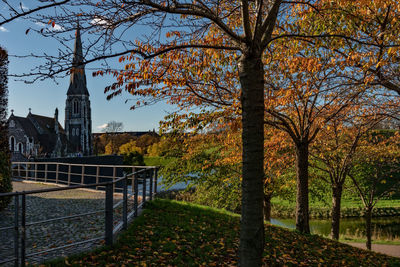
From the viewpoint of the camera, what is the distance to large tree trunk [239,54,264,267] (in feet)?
13.1

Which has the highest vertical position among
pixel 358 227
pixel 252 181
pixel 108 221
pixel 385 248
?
pixel 252 181

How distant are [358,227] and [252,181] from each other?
22332mm

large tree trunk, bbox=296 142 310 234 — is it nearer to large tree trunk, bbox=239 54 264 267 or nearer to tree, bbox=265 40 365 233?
tree, bbox=265 40 365 233

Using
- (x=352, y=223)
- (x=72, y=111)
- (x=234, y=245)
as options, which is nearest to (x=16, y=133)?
(x=72, y=111)

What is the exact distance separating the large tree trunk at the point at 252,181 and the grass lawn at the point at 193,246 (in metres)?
1.80

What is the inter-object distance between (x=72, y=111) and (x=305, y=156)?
84.2 meters

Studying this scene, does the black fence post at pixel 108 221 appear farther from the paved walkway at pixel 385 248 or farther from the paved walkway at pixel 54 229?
the paved walkway at pixel 385 248

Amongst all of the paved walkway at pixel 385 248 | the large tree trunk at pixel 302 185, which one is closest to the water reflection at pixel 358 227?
the paved walkway at pixel 385 248

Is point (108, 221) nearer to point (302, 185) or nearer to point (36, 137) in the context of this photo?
point (302, 185)

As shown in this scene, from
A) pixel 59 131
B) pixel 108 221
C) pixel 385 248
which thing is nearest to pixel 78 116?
pixel 59 131

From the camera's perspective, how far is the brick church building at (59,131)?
63.5 m

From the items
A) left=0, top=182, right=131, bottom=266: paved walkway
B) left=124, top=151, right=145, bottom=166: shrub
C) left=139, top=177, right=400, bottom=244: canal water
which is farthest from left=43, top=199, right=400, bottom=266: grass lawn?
left=124, top=151, right=145, bottom=166: shrub

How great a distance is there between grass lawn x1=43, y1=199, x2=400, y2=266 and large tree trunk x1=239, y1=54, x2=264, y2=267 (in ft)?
5.89

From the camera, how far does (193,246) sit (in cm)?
642
